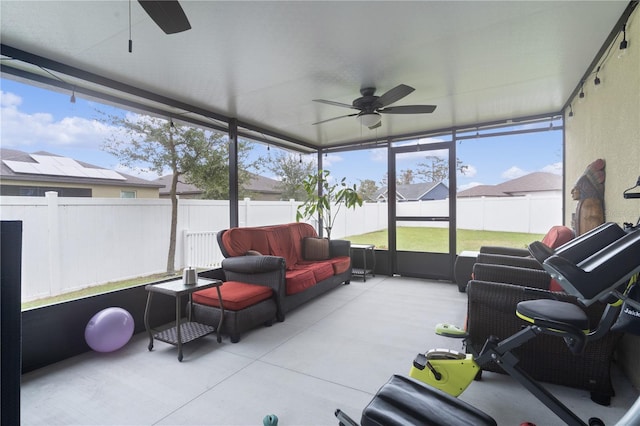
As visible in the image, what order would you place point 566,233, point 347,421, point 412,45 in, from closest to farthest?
point 347,421
point 412,45
point 566,233

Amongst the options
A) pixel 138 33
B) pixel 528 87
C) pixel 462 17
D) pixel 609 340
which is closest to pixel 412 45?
pixel 462 17

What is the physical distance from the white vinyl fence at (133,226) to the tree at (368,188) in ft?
0.93

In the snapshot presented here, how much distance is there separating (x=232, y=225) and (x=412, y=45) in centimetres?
316

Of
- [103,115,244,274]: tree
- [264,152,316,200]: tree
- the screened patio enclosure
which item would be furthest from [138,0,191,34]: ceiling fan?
[264,152,316,200]: tree

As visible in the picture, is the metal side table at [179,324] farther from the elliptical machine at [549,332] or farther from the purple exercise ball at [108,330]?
the elliptical machine at [549,332]

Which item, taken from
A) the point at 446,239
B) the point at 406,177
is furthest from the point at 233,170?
the point at 446,239

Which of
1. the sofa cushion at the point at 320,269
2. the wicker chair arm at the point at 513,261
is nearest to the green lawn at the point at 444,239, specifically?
the wicker chair arm at the point at 513,261

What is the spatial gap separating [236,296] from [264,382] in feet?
3.26

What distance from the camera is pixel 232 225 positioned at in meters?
Result: 4.37

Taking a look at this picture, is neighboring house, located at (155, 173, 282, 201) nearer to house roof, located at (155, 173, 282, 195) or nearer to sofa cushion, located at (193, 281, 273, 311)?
house roof, located at (155, 173, 282, 195)

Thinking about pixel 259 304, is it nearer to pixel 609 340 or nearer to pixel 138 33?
pixel 138 33

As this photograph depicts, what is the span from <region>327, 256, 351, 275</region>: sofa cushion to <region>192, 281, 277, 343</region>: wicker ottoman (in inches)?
56.8

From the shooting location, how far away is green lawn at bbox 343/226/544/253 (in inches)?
193

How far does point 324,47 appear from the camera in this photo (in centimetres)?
252
